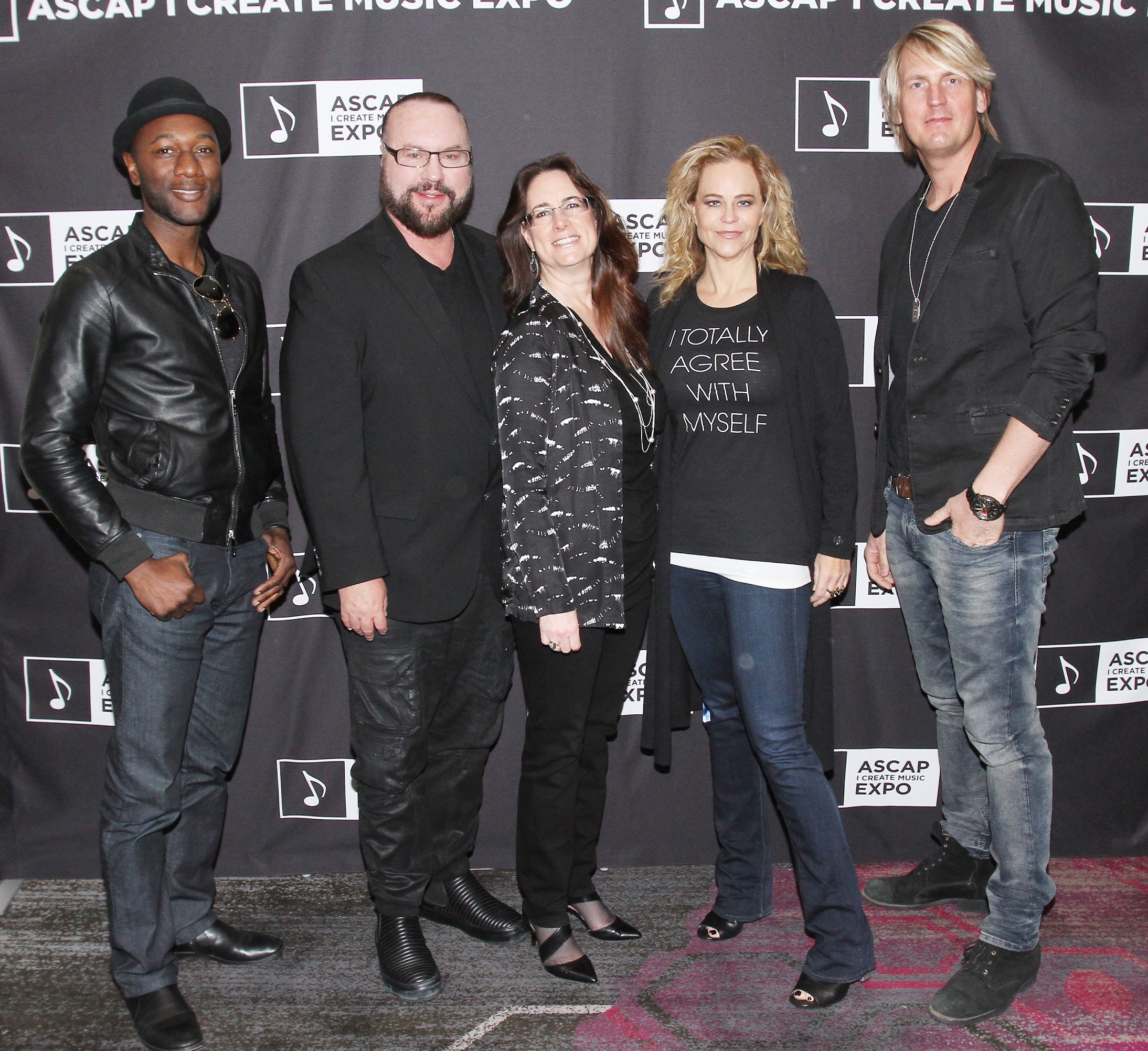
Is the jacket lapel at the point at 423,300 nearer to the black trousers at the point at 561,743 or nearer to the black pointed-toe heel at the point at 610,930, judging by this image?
the black trousers at the point at 561,743

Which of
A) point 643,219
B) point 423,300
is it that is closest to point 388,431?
point 423,300

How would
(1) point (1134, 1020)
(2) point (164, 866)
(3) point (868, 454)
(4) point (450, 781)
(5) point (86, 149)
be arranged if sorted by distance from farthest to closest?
(3) point (868, 454), (5) point (86, 149), (4) point (450, 781), (2) point (164, 866), (1) point (1134, 1020)

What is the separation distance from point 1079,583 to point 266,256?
256 centimetres

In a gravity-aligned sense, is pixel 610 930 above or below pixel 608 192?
below

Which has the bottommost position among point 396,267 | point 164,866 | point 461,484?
point 164,866

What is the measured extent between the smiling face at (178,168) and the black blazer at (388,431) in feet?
0.92

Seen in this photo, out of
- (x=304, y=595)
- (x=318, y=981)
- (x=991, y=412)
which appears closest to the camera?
(x=991, y=412)

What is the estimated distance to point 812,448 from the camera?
2246 millimetres

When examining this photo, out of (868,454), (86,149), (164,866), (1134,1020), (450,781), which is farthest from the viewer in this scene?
(868,454)

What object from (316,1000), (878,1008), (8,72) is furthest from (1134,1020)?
(8,72)

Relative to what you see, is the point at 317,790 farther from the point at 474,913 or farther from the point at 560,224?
the point at 560,224

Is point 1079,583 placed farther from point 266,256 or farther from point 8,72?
point 8,72

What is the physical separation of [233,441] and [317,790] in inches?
48.8

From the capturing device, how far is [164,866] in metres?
2.39
